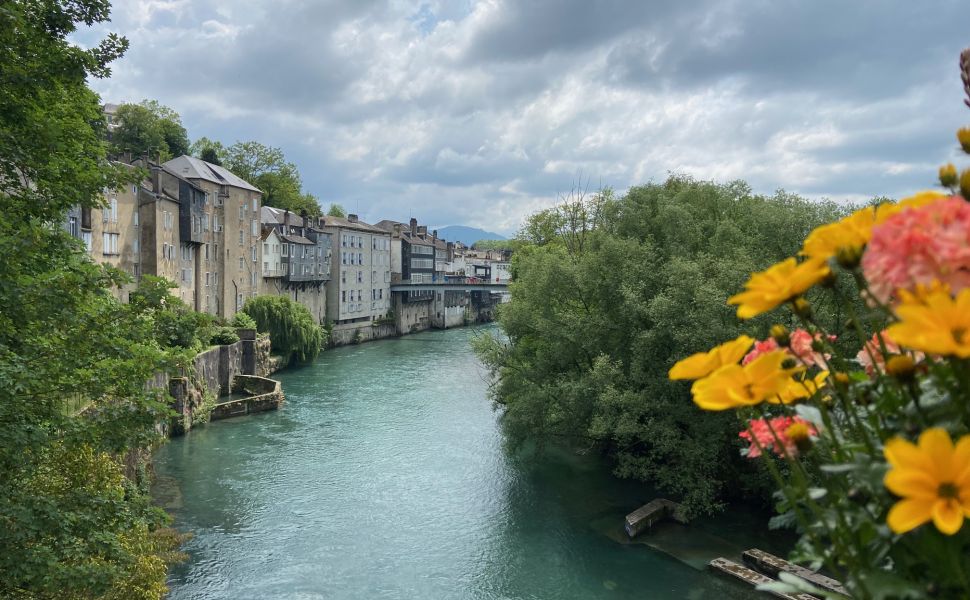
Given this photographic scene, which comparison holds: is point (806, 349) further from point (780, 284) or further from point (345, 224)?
point (345, 224)

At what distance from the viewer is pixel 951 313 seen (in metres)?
1.45

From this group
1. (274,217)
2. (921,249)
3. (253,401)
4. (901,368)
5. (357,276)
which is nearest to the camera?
(921,249)

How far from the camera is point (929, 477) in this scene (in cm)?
148

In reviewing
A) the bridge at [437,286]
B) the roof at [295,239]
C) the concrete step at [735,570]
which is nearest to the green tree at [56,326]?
the concrete step at [735,570]

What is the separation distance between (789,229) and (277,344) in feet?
116

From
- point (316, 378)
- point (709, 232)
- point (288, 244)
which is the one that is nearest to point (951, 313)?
point (709, 232)

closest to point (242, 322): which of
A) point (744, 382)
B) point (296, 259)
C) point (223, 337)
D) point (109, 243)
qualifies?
point (223, 337)

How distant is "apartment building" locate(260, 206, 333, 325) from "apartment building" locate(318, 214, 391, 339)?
882mm

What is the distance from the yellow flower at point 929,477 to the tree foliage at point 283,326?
46613 mm

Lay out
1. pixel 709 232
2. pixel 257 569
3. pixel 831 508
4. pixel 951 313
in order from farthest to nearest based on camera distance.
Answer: pixel 709 232
pixel 257 569
pixel 831 508
pixel 951 313

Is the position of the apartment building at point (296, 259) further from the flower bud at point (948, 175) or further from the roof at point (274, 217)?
the flower bud at point (948, 175)

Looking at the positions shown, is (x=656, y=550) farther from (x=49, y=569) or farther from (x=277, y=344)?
(x=277, y=344)

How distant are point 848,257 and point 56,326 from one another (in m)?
9.55

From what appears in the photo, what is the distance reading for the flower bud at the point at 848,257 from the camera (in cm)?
180
